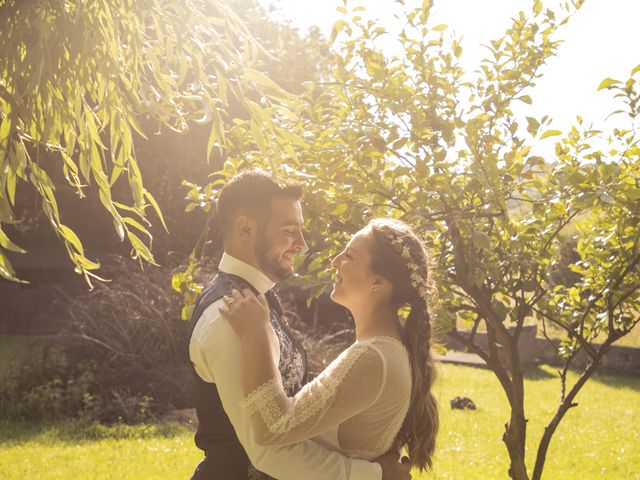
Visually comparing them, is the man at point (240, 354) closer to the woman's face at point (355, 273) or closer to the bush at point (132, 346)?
the woman's face at point (355, 273)

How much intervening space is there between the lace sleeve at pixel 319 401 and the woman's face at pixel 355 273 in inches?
10.3

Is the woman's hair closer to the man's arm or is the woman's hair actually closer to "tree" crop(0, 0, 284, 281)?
the man's arm

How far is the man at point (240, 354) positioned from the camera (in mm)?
2416

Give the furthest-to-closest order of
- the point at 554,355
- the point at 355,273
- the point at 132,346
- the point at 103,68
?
the point at 554,355 → the point at 132,346 → the point at 103,68 → the point at 355,273

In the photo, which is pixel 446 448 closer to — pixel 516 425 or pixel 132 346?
pixel 132 346

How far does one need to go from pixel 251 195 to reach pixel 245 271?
0.28m

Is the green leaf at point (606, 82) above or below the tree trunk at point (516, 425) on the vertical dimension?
above

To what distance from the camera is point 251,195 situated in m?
2.71

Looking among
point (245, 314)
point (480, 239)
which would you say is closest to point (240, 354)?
point (245, 314)

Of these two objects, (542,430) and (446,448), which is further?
(542,430)

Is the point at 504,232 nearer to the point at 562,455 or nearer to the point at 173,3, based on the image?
the point at 173,3

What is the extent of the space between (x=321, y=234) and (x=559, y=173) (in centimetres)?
137

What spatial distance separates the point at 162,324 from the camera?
32.0ft

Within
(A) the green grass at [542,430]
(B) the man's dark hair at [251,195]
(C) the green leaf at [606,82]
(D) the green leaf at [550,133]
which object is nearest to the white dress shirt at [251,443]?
(B) the man's dark hair at [251,195]
